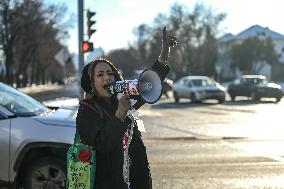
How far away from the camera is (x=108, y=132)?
3.10m

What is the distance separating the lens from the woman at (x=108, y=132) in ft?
10.2

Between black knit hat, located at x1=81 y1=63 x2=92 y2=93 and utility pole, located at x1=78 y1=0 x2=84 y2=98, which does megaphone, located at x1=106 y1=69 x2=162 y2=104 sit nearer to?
black knit hat, located at x1=81 y1=63 x2=92 y2=93

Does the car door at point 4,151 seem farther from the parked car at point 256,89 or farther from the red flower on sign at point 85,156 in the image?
the parked car at point 256,89

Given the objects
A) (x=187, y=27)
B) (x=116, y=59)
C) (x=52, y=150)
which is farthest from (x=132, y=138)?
(x=116, y=59)

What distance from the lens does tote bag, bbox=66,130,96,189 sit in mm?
3238

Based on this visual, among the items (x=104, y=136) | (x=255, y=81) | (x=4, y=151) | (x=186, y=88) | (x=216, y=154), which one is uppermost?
(x=255, y=81)

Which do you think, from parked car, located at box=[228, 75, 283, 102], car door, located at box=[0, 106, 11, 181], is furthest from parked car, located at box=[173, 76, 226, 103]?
car door, located at box=[0, 106, 11, 181]

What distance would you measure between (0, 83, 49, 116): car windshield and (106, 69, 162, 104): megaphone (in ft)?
12.8

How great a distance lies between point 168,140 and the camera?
532 inches

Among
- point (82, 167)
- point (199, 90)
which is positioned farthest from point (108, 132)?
point (199, 90)

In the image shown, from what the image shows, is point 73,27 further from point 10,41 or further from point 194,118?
point 194,118

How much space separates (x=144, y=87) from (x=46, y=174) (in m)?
3.61

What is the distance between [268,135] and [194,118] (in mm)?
6130

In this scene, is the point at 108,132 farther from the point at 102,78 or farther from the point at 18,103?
the point at 18,103
